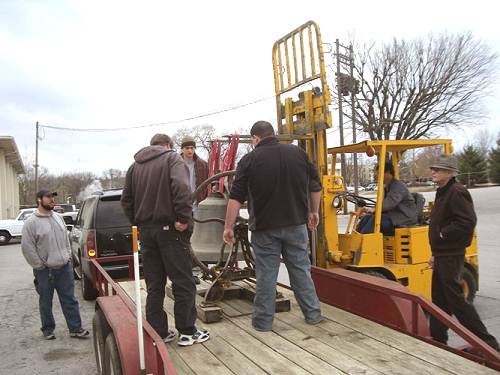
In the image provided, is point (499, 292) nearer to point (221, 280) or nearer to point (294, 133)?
point (294, 133)

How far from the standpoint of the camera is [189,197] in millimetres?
3639

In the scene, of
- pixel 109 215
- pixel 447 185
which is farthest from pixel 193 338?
pixel 109 215

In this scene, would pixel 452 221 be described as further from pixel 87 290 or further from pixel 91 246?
pixel 87 290

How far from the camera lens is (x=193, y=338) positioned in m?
3.72

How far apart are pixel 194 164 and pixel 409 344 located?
382 cm

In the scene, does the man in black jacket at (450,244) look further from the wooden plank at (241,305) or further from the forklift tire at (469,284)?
the forklift tire at (469,284)

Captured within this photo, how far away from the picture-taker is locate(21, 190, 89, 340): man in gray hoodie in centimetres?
585

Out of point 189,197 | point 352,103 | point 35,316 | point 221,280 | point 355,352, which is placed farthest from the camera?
point 352,103

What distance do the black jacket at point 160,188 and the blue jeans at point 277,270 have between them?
2.50 feet

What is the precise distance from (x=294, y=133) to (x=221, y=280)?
7.34 feet

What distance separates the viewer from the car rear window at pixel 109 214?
7.89m

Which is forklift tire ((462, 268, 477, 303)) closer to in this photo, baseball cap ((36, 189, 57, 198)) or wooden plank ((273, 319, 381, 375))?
wooden plank ((273, 319, 381, 375))

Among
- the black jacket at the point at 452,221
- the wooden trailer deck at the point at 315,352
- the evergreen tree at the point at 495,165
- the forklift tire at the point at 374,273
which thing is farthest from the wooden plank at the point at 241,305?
the evergreen tree at the point at 495,165

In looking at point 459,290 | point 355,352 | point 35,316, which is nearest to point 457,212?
point 459,290
